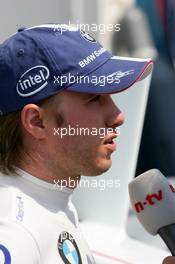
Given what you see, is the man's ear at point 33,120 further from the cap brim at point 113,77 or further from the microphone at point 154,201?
the microphone at point 154,201

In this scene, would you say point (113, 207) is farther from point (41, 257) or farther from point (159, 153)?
point (159, 153)

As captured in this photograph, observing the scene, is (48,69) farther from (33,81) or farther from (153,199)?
(153,199)

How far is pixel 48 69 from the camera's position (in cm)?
113

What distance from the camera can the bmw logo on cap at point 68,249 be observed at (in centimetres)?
106

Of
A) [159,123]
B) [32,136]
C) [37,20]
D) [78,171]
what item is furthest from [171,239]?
[159,123]

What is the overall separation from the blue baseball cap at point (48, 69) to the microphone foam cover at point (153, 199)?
215 millimetres

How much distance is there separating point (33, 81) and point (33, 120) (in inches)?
2.7

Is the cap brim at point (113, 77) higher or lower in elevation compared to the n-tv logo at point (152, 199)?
higher

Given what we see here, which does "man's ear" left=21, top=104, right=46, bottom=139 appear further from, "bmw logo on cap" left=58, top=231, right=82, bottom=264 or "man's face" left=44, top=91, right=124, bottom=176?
"bmw logo on cap" left=58, top=231, right=82, bottom=264
